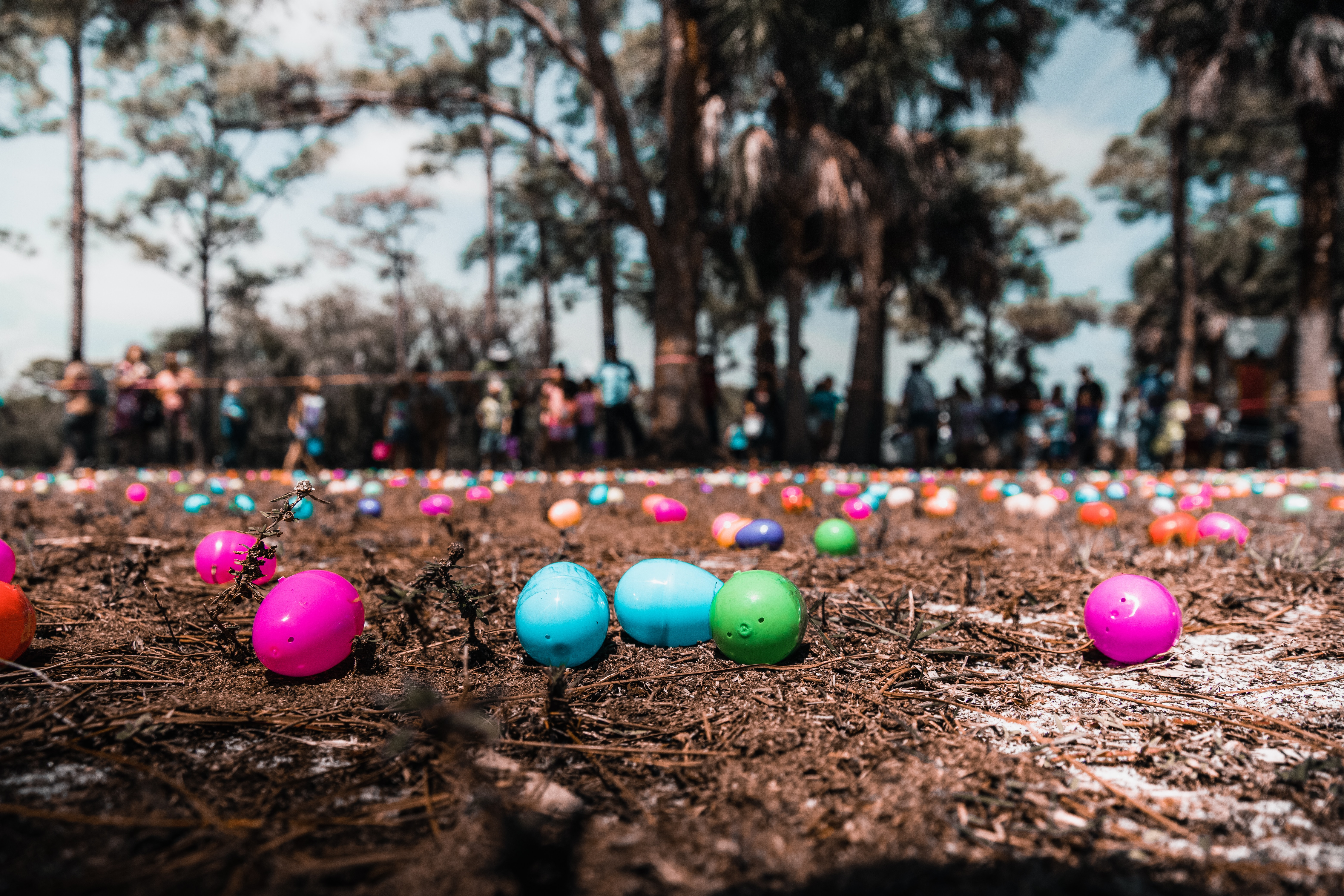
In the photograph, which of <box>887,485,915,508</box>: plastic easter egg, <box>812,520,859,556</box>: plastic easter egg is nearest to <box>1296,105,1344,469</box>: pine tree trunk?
<box>887,485,915,508</box>: plastic easter egg

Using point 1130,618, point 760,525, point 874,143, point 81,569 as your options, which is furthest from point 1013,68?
point 81,569

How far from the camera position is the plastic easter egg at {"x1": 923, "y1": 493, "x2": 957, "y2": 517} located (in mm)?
5480

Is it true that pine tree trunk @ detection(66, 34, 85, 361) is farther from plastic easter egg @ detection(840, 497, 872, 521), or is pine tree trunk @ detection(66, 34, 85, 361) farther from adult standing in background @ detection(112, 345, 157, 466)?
plastic easter egg @ detection(840, 497, 872, 521)

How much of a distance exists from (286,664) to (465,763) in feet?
3.06

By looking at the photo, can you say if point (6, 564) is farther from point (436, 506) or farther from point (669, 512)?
point (669, 512)

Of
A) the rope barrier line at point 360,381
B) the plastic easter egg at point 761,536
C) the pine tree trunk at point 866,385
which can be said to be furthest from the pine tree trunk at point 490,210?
the plastic easter egg at point 761,536

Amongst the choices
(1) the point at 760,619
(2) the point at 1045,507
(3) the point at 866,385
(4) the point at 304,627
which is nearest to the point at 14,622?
(4) the point at 304,627

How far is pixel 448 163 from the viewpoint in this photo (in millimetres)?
20484

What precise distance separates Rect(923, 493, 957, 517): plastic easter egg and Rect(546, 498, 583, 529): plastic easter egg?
2.48 meters

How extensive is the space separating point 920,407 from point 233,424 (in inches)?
435

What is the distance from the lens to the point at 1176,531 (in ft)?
13.6

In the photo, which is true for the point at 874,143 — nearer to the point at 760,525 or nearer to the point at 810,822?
the point at 760,525

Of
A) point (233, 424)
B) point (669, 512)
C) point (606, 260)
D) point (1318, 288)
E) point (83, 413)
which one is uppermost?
point (606, 260)

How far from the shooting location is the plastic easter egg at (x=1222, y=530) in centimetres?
404
